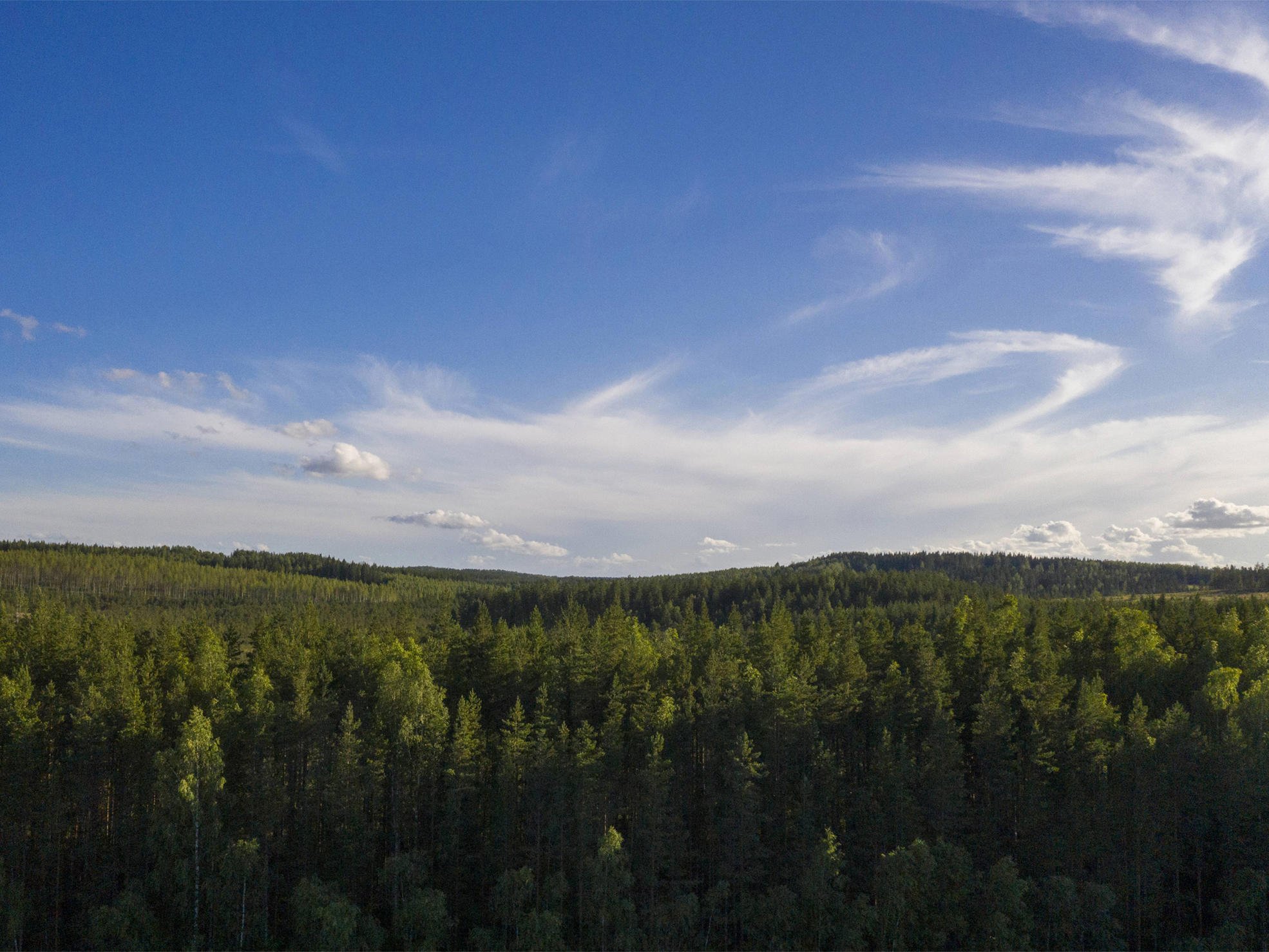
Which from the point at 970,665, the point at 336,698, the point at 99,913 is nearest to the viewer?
the point at 99,913

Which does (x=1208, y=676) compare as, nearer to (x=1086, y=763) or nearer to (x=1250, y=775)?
(x=1250, y=775)

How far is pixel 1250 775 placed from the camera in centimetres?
5762

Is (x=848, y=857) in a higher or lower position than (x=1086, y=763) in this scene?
lower

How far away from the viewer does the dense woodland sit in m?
49.9

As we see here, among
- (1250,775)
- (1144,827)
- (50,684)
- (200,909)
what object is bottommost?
(200,909)

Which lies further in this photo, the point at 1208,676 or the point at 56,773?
the point at 1208,676

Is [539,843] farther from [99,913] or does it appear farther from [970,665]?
[970,665]

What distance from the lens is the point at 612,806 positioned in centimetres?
6006

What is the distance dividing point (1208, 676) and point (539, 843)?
65649mm

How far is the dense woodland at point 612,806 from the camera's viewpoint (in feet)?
164

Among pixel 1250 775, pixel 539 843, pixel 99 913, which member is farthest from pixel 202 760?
pixel 1250 775

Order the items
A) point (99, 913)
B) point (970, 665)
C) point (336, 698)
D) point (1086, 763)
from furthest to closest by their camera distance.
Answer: point (970, 665) → point (336, 698) → point (1086, 763) → point (99, 913)

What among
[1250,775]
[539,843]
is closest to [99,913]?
[539,843]

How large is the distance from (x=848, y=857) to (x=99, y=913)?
52.4 meters
